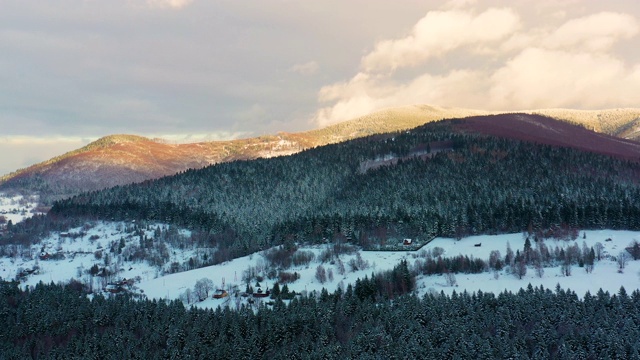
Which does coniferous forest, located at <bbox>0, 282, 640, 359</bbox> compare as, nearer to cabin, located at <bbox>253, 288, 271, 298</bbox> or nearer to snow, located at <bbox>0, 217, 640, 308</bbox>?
snow, located at <bbox>0, 217, 640, 308</bbox>

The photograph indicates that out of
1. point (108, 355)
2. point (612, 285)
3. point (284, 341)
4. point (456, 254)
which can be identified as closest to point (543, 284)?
point (612, 285)

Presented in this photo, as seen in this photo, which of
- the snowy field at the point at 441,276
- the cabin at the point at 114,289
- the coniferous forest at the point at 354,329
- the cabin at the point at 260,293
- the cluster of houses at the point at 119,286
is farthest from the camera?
the cluster of houses at the point at 119,286

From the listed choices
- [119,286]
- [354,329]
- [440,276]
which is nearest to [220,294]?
[119,286]

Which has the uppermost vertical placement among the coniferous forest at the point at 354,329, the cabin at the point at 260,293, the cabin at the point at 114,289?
the cabin at the point at 114,289

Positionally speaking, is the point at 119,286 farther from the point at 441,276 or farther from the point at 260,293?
the point at 441,276

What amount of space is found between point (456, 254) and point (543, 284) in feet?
105

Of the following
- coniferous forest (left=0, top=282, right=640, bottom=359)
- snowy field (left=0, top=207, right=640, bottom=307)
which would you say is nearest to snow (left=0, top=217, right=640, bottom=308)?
snowy field (left=0, top=207, right=640, bottom=307)

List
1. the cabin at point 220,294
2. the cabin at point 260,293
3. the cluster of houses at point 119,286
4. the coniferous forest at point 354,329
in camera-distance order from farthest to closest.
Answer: the cluster of houses at point 119,286
the cabin at point 220,294
the cabin at point 260,293
the coniferous forest at point 354,329

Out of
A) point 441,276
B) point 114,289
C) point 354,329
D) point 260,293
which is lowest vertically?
point 354,329

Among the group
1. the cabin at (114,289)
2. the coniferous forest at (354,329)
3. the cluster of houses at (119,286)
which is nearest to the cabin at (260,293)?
the coniferous forest at (354,329)

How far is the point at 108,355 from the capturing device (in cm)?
11512

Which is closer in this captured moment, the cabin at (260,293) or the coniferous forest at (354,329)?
the coniferous forest at (354,329)

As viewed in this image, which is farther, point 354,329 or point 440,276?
point 440,276

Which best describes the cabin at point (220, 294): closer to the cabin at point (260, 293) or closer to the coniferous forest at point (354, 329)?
the cabin at point (260, 293)
